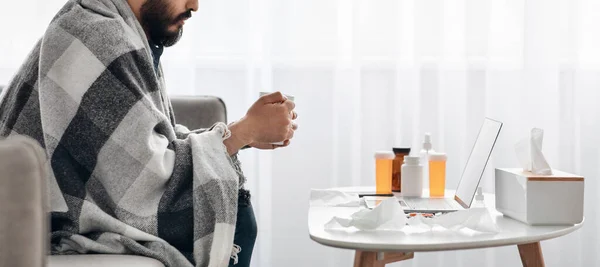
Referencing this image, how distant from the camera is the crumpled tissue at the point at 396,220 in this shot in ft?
4.41

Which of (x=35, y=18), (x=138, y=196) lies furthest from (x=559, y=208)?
(x=35, y=18)

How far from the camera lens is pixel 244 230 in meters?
1.54

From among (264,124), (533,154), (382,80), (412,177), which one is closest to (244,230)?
(264,124)

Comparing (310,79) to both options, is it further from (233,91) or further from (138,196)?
(138,196)

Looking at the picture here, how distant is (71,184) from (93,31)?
26cm

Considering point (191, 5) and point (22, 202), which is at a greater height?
point (191, 5)

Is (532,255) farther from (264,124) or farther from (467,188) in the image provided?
(264,124)

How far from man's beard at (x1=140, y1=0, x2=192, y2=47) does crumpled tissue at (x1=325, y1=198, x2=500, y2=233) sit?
0.54 meters

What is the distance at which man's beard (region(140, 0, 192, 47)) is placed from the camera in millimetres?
1579

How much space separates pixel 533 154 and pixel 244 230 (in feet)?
1.84

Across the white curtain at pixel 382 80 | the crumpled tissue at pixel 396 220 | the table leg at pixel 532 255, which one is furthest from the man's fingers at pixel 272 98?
the white curtain at pixel 382 80

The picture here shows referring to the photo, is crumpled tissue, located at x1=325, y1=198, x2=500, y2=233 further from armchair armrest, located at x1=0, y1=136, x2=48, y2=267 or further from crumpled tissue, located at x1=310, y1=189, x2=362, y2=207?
armchair armrest, located at x1=0, y1=136, x2=48, y2=267

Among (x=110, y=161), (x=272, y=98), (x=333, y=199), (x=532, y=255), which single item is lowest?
(x=532, y=255)

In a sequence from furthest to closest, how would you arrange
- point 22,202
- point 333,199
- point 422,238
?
point 333,199
point 422,238
point 22,202
